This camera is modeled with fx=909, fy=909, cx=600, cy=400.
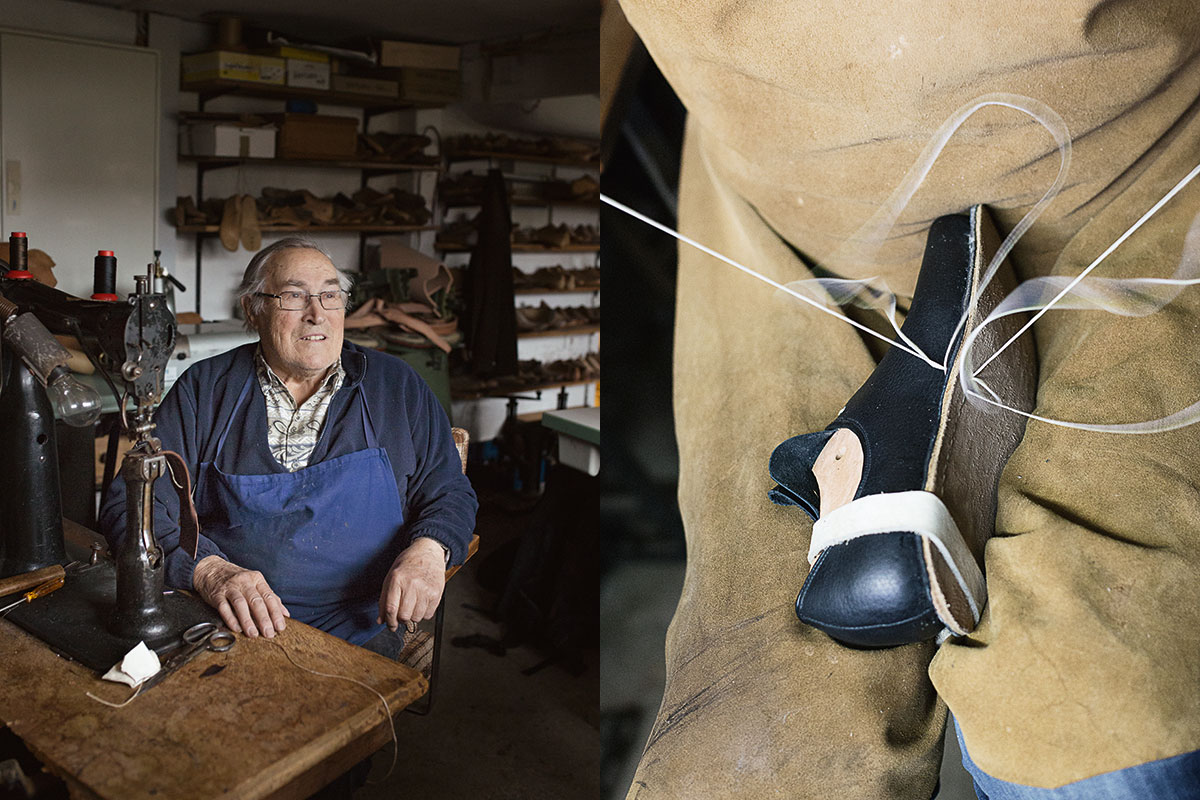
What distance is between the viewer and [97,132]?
7.81 feet

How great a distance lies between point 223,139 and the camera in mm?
3125

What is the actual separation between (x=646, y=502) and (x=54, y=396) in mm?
747

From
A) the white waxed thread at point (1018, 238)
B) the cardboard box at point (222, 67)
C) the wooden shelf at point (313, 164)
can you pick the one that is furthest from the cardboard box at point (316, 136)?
the white waxed thread at point (1018, 238)

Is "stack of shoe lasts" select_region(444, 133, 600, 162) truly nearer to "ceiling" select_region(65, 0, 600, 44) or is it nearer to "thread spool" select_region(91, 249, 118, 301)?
"ceiling" select_region(65, 0, 600, 44)

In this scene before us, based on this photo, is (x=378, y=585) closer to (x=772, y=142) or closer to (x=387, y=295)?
(x=772, y=142)

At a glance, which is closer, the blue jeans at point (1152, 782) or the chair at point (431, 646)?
the blue jeans at point (1152, 782)

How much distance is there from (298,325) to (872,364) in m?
0.78

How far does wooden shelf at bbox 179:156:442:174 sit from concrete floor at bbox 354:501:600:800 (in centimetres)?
182

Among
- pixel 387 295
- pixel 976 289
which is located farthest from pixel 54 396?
pixel 387 295

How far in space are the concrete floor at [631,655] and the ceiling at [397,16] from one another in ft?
7.85

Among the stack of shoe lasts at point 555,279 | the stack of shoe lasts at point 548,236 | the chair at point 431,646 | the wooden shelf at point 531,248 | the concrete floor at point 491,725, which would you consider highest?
the stack of shoe lasts at point 548,236

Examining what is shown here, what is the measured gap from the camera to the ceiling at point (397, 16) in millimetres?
3203

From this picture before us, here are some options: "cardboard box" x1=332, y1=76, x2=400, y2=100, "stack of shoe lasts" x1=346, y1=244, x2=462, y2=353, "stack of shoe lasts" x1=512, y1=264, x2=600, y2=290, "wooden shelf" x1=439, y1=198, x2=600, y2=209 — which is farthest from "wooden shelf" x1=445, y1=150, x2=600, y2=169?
"stack of shoe lasts" x1=346, y1=244, x2=462, y2=353

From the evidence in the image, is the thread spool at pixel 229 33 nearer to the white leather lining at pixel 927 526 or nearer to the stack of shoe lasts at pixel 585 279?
the stack of shoe lasts at pixel 585 279
